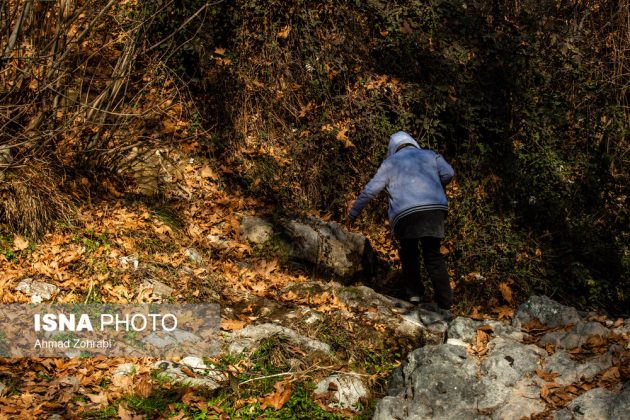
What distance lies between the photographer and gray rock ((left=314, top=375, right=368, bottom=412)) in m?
4.68

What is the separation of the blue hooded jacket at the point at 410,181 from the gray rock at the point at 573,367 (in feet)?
6.76

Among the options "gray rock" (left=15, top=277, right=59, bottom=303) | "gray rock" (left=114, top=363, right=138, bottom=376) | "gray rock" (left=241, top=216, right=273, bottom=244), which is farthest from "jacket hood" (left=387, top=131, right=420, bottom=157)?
"gray rock" (left=15, top=277, right=59, bottom=303)

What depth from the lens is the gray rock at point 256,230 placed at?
7367 mm

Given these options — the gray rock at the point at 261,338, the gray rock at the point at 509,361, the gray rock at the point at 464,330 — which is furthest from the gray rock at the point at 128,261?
the gray rock at the point at 509,361

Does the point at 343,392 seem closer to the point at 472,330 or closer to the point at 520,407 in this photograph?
the point at 472,330

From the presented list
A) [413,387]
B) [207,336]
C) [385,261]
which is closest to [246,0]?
[385,261]

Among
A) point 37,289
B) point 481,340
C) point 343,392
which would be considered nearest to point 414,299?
point 481,340

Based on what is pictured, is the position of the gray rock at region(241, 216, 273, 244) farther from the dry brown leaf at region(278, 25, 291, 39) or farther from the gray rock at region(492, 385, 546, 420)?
the gray rock at region(492, 385, 546, 420)

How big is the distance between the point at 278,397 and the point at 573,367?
A: 2.03 metres

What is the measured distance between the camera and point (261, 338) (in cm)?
A: 522

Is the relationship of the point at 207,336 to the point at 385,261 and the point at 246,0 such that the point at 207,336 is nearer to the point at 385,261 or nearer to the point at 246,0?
the point at 385,261

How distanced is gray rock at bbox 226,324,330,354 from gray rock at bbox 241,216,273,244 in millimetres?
1997

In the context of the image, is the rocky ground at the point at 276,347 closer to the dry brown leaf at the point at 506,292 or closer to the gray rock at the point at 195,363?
the gray rock at the point at 195,363

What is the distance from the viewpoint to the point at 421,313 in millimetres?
6320
